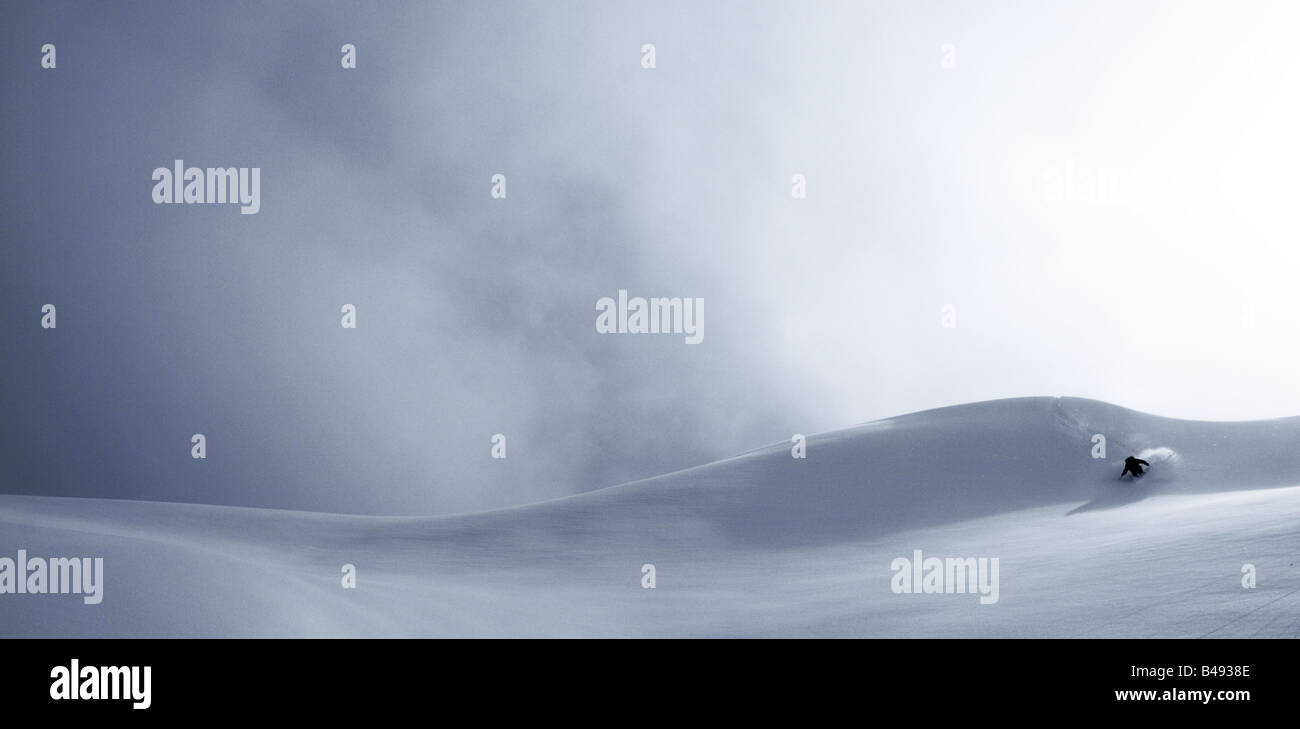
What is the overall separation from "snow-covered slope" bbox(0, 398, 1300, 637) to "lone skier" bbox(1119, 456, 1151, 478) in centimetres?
30

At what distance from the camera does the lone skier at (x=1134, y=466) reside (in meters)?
21.2

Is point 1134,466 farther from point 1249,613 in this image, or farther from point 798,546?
point 1249,613

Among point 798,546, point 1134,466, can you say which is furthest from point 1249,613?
point 1134,466

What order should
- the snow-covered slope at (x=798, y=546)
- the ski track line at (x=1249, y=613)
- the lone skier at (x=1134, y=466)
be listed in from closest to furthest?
the ski track line at (x=1249, y=613) < the snow-covered slope at (x=798, y=546) < the lone skier at (x=1134, y=466)

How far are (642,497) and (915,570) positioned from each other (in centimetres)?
964

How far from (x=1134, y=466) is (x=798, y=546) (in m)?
9.97

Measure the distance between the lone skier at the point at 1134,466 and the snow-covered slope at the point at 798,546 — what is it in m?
0.30

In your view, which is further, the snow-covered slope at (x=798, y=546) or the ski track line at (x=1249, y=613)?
the snow-covered slope at (x=798, y=546)

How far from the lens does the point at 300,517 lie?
2062cm

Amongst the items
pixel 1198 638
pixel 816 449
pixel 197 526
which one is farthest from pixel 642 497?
pixel 1198 638

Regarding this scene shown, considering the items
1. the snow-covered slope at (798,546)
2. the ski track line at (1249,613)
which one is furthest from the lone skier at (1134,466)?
the ski track line at (1249,613)

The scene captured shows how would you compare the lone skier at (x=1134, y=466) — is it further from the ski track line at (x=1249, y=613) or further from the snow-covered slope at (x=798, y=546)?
the ski track line at (x=1249, y=613)

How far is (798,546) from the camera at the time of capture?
61.9ft

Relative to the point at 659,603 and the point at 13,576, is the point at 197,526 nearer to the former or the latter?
the point at 13,576
